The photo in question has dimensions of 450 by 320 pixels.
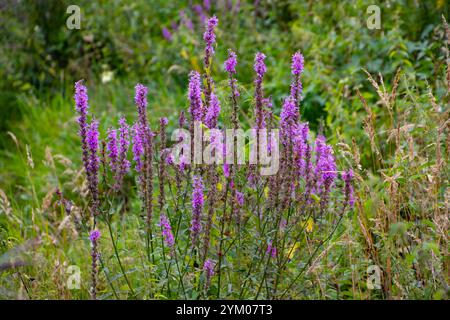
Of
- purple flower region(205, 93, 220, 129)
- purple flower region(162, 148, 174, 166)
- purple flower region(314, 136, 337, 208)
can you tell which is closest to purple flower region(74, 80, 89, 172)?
purple flower region(162, 148, 174, 166)

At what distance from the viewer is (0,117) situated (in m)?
6.79

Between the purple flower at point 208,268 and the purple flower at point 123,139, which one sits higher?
the purple flower at point 123,139

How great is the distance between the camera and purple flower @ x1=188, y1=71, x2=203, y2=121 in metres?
2.47

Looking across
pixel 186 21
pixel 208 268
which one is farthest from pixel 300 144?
pixel 186 21

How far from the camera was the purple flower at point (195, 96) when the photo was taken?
2.47m

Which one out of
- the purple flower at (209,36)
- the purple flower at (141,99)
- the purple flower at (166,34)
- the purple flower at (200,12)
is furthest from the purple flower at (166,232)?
the purple flower at (200,12)

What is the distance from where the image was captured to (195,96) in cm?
249

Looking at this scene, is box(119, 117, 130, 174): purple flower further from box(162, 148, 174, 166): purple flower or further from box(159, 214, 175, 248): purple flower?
box(159, 214, 175, 248): purple flower

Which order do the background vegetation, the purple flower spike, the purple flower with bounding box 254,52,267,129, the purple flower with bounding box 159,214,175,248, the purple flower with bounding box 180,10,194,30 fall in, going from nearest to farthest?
the purple flower spike → the purple flower with bounding box 254,52,267,129 → the purple flower with bounding box 159,214,175,248 → the background vegetation → the purple flower with bounding box 180,10,194,30

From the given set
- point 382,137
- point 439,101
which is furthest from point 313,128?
point 439,101

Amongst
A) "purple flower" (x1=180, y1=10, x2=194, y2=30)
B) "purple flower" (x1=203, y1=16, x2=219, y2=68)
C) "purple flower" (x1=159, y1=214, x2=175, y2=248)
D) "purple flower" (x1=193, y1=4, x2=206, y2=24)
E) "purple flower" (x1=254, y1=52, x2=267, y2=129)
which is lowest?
"purple flower" (x1=159, y1=214, x2=175, y2=248)

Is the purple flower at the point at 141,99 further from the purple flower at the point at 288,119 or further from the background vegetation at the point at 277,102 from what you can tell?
the purple flower at the point at 288,119

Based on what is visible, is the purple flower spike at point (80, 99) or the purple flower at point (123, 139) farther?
the purple flower at point (123, 139)

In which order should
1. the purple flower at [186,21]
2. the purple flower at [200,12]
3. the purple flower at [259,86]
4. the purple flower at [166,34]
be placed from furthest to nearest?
the purple flower at [200,12] < the purple flower at [166,34] < the purple flower at [186,21] < the purple flower at [259,86]
